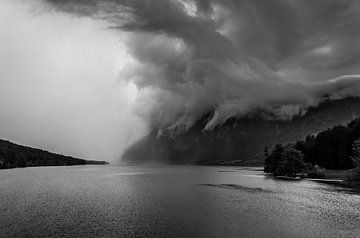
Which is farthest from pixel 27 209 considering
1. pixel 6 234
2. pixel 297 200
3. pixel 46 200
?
pixel 297 200

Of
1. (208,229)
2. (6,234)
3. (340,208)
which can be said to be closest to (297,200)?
(340,208)

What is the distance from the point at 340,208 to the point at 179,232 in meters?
56.1

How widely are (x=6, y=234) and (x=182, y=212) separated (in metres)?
43.3

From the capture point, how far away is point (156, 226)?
71938mm

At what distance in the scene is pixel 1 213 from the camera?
85000 mm

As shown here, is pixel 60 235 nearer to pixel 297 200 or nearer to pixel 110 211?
pixel 110 211

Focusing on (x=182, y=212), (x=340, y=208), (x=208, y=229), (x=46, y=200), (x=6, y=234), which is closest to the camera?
(x=6, y=234)

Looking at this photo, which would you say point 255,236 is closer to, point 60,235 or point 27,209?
point 60,235

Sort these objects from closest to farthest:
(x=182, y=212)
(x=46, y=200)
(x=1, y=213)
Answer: (x=1, y=213)
(x=182, y=212)
(x=46, y=200)

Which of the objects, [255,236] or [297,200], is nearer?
[255,236]

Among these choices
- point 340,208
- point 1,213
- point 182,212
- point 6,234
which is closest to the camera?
point 6,234

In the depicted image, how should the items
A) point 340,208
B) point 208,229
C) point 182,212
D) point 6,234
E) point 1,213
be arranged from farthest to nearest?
point 340,208
point 182,212
point 1,213
point 208,229
point 6,234

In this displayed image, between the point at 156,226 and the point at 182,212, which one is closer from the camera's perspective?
the point at 156,226

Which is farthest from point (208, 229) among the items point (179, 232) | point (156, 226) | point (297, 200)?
point (297, 200)
